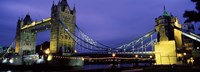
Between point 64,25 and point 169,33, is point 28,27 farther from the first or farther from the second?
point 169,33

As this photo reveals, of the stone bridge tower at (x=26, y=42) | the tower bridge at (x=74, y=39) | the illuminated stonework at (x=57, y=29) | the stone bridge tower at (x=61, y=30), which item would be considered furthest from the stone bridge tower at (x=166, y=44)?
the stone bridge tower at (x=26, y=42)

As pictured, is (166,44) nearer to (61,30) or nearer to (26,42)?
(61,30)

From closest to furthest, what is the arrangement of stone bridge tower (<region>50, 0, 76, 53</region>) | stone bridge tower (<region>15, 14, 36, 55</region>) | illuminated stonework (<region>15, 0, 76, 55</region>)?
stone bridge tower (<region>50, 0, 76, 53</region>)
illuminated stonework (<region>15, 0, 76, 55</region>)
stone bridge tower (<region>15, 14, 36, 55</region>)

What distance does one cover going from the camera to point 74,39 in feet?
212

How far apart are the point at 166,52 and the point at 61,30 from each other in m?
45.4

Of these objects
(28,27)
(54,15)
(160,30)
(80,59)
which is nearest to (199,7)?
(160,30)

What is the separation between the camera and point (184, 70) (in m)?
13.0

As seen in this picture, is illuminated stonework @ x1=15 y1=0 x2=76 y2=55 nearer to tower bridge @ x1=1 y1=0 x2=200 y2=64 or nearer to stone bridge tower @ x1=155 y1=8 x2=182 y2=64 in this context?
tower bridge @ x1=1 y1=0 x2=200 y2=64

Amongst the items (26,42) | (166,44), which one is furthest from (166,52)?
(26,42)

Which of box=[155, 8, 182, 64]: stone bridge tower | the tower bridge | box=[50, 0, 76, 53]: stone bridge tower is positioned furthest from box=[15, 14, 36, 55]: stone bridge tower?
box=[155, 8, 182, 64]: stone bridge tower

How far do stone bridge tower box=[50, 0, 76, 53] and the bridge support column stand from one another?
40322 millimetres

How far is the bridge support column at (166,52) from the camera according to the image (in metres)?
22.0

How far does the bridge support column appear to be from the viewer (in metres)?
Result: 22.0

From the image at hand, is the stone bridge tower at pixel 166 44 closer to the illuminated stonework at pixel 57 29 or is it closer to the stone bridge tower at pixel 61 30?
the illuminated stonework at pixel 57 29
